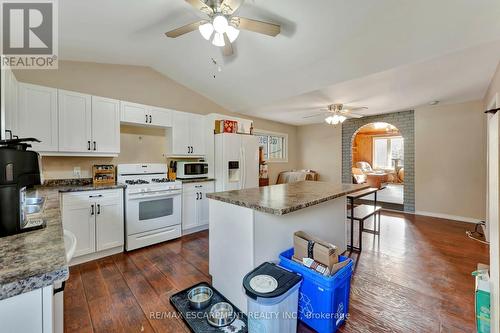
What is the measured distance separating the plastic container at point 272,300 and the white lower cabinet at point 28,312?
0.97m

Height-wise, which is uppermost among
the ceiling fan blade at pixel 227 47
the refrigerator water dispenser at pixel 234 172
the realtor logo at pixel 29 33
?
the realtor logo at pixel 29 33

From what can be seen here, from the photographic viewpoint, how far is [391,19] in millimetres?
2150

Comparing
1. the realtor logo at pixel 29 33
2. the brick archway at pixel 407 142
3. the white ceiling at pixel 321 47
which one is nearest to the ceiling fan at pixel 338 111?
the white ceiling at pixel 321 47

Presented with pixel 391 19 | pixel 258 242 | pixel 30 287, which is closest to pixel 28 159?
pixel 30 287

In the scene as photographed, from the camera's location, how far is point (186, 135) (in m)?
3.95

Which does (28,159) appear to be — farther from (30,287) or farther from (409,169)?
(409,169)

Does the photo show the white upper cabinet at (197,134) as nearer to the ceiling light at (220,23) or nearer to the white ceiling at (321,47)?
the white ceiling at (321,47)

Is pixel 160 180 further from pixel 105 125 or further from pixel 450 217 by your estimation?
pixel 450 217

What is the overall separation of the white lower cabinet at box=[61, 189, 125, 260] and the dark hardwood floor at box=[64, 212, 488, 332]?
0.73 ft

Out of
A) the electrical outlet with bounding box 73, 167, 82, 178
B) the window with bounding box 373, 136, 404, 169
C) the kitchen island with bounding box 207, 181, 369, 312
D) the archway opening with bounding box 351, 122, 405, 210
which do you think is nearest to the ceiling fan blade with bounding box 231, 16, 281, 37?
the kitchen island with bounding box 207, 181, 369, 312

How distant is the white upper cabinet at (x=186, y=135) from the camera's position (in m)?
3.79

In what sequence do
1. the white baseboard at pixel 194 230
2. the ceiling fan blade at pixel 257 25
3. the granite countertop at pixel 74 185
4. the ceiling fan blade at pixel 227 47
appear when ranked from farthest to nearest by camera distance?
the white baseboard at pixel 194 230, the granite countertop at pixel 74 185, the ceiling fan blade at pixel 227 47, the ceiling fan blade at pixel 257 25

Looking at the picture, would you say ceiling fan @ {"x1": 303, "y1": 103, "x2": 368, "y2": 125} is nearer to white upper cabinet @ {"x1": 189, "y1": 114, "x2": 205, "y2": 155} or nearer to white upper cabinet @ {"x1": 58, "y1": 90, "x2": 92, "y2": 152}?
white upper cabinet @ {"x1": 189, "y1": 114, "x2": 205, "y2": 155}

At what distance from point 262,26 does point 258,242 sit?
1.91 m
